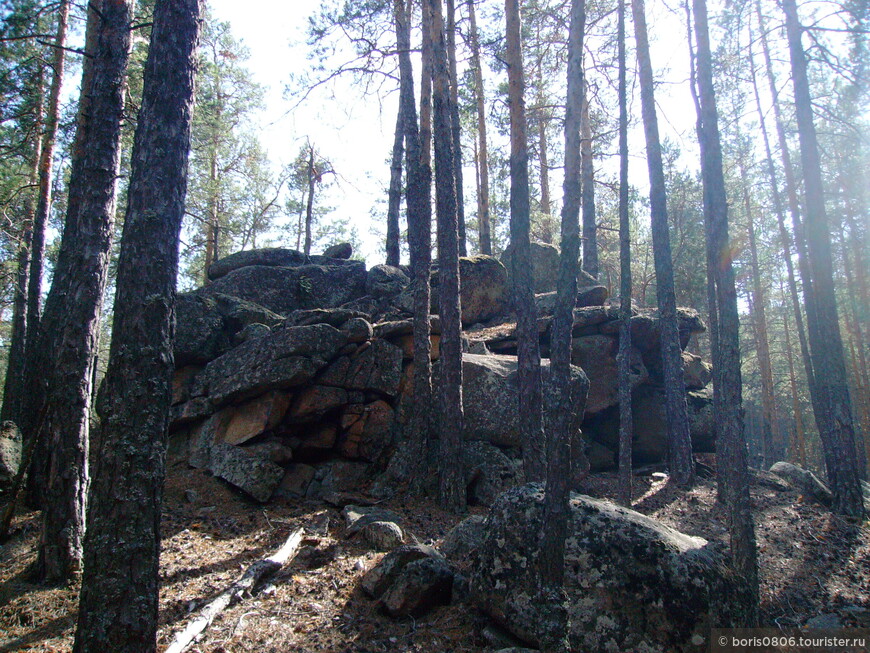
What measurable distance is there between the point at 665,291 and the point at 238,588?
1175cm

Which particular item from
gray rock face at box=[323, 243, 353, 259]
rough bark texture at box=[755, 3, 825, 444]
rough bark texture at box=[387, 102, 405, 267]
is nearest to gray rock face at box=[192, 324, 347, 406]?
gray rock face at box=[323, 243, 353, 259]

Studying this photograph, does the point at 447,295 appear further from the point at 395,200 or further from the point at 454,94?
the point at 395,200

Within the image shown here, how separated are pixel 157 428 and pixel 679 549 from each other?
15.0 feet

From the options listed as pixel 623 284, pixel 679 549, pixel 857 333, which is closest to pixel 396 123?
pixel 623 284

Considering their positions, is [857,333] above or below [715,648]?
above

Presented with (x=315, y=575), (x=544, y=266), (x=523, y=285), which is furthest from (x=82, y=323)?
(x=544, y=266)

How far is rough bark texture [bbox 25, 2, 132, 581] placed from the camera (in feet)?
18.8

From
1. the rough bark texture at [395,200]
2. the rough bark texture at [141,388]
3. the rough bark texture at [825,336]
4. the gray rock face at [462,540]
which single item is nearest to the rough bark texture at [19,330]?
the rough bark texture at [141,388]

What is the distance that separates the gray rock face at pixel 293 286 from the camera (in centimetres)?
1407

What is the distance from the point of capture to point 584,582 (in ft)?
15.6

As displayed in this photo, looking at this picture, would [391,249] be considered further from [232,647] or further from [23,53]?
[232,647]

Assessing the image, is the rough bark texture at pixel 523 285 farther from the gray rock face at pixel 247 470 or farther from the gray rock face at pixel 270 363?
the gray rock face at pixel 247 470

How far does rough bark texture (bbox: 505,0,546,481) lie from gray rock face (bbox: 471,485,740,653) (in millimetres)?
4066

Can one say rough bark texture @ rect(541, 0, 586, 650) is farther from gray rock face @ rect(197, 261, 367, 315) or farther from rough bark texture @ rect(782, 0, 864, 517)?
gray rock face @ rect(197, 261, 367, 315)
